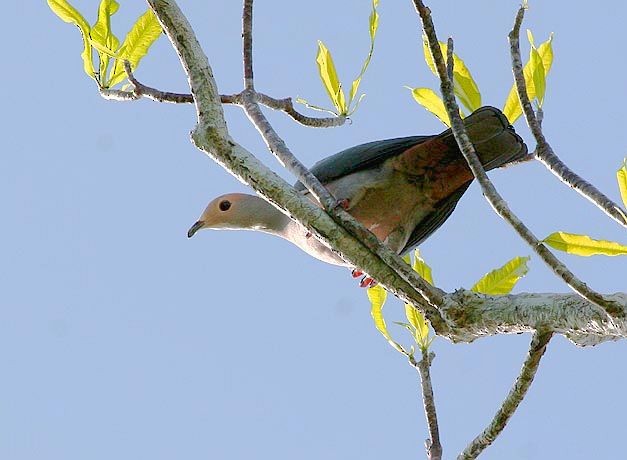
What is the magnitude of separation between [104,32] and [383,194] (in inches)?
69.1

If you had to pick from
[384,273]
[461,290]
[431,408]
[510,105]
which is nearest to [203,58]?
[384,273]

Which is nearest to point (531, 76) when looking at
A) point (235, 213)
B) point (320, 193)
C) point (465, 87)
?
point (465, 87)

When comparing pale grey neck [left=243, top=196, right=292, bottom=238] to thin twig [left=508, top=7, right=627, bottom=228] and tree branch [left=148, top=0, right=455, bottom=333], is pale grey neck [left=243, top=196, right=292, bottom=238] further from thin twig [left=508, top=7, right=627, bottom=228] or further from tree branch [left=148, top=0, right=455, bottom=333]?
thin twig [left=508, top=7, right=627, bottom=228]

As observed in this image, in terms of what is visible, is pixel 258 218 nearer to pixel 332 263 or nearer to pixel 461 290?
pixel 332 263

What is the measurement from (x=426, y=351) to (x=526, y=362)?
1329 mm

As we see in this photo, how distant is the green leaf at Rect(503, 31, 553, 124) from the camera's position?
3545mm

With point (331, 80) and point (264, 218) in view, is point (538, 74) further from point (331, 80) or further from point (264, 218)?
point (264, 218)

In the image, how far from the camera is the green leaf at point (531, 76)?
355 cm

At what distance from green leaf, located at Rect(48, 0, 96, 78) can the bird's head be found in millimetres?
1164

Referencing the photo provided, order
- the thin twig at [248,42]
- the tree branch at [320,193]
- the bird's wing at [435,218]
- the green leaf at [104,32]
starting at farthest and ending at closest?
the bird's wing at [435,218]
the green leaf at [104,32]
the thin twig at [248,42]
the tree branch at [320,193]

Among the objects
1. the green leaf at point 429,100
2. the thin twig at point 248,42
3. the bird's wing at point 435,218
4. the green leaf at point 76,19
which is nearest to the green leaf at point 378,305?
the bird's wing at point 435,218

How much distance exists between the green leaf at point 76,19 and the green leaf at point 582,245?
234 cm

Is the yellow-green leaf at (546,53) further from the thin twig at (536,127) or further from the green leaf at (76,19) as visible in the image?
the green leaf at (76,19)

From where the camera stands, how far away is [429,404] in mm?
3975
